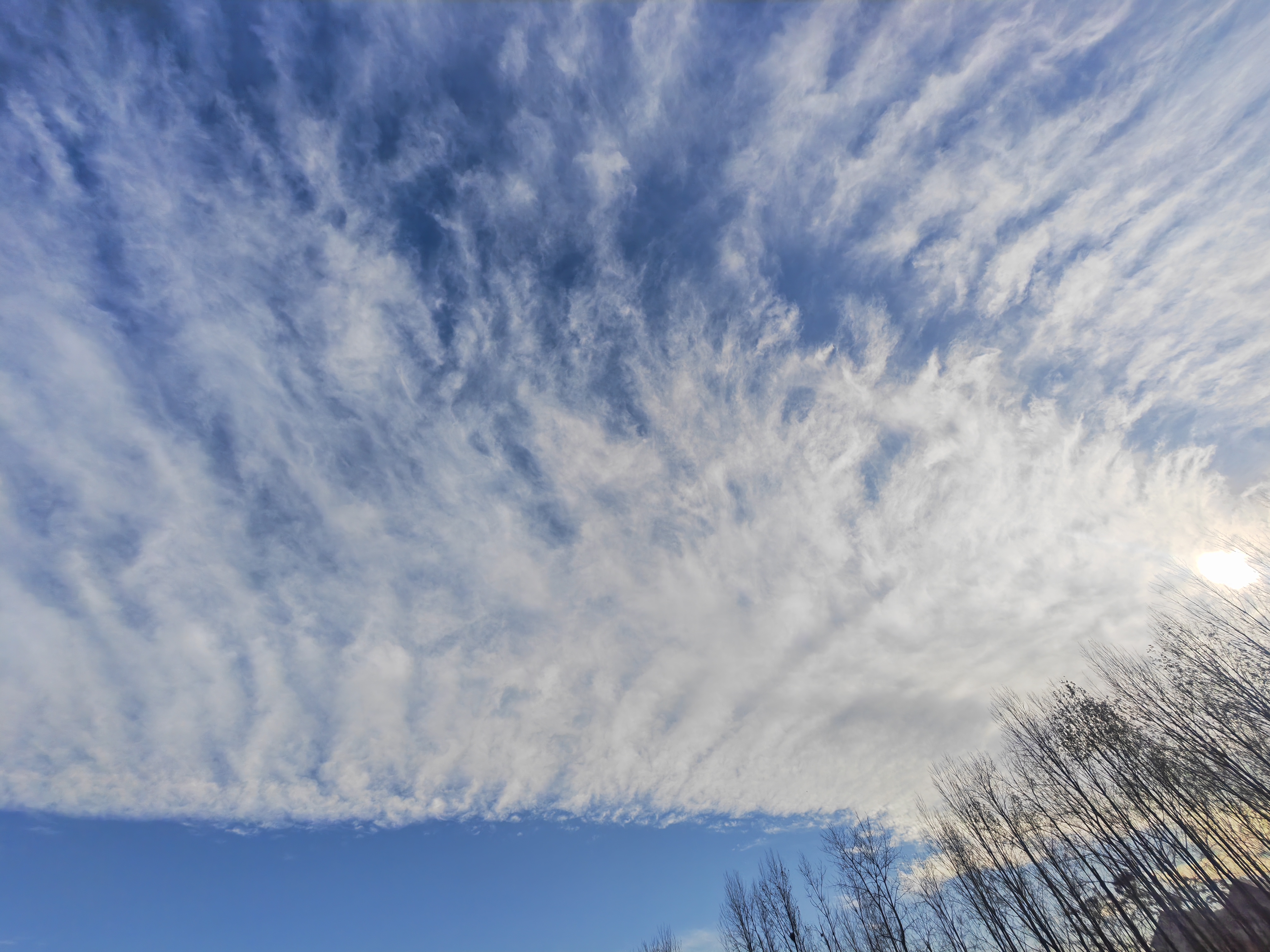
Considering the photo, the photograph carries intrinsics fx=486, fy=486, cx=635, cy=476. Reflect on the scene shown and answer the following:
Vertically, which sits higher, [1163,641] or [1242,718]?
[1163,641]

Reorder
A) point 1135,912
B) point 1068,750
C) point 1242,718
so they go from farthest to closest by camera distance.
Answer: point 1068,750 → point 1135,912 → point 1242,718

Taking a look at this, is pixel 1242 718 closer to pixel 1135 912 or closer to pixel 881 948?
pixel 1135 912

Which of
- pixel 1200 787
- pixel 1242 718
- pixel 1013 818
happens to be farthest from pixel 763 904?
pixel 1242 718

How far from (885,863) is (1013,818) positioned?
8811 millimetres

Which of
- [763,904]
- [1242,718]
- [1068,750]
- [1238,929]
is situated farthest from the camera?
[763,904]

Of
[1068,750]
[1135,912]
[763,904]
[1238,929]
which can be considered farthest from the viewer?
[763,904]

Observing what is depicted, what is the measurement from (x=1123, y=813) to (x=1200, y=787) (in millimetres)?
3948

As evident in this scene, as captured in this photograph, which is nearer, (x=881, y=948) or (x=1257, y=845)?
(x=1257, y=845)

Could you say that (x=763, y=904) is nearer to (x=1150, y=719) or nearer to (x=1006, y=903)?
(x=1006, y=903)

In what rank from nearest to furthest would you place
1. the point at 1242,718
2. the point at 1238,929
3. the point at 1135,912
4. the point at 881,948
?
1. the point at 1238,929
2. the point at 1242,718
3. the point at 1135,912
4. the point at 881,948

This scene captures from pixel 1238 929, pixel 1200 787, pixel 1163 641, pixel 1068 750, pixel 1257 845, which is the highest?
pixel 1163 641

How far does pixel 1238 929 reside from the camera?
2406cm

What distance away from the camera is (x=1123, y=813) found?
28188mm

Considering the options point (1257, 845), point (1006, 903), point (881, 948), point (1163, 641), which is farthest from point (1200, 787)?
point (881, 948)
